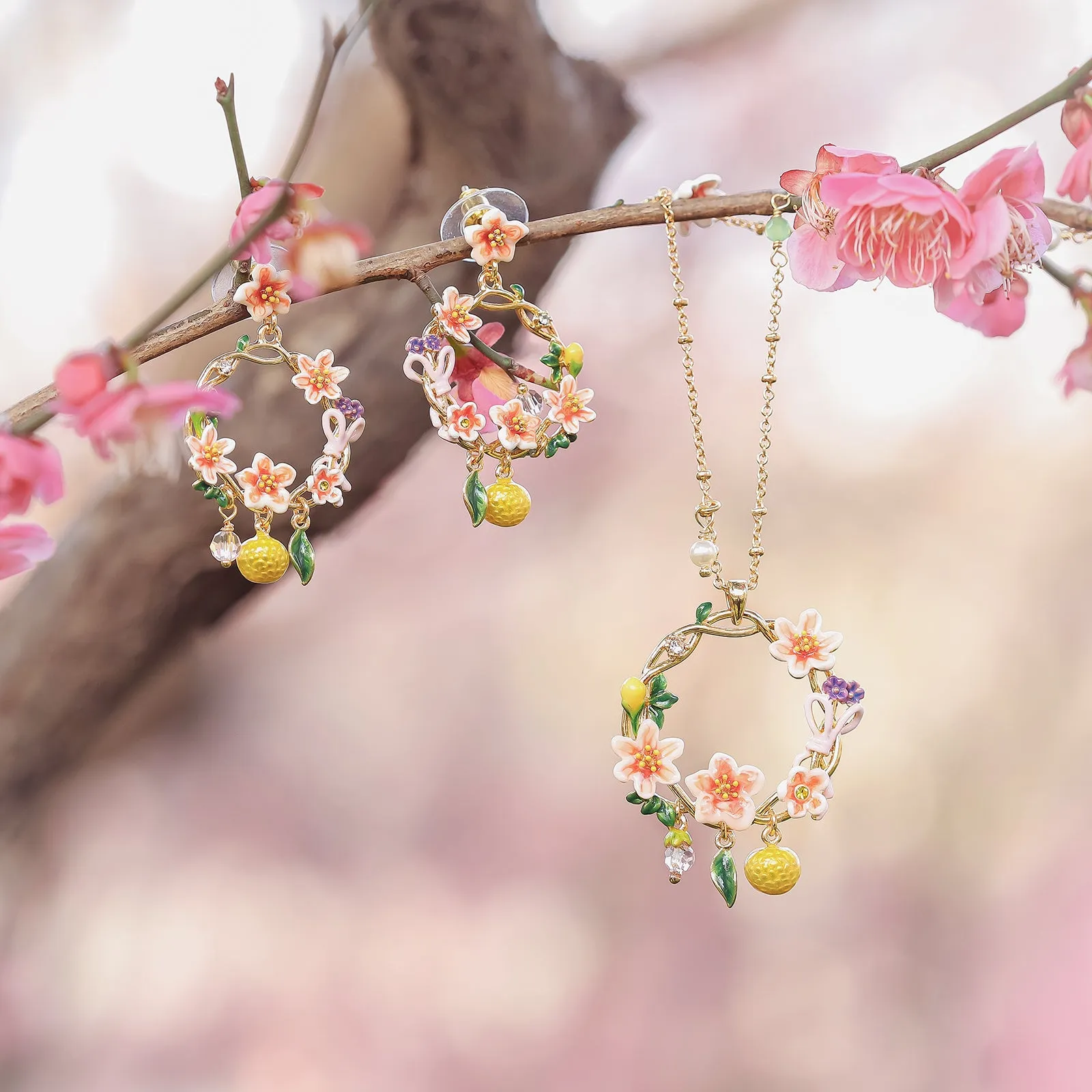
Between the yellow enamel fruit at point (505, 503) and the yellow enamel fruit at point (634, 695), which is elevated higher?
the yellow enamel fruit at point (505, 503)

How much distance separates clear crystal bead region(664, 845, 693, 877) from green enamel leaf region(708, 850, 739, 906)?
2 cm

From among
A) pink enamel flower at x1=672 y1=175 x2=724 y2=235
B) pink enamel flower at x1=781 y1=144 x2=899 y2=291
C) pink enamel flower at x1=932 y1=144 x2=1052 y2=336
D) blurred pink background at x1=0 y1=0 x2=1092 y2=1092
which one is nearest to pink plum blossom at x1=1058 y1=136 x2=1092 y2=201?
pink enamel flower at x1=932 y1=144 x2=1052 y2=336

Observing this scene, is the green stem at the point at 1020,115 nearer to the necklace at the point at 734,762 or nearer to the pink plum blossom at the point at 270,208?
the necklace at the point at 734,762

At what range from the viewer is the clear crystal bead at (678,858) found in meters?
0.68

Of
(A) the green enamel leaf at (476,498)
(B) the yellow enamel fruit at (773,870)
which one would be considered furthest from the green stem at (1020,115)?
(B) the yellow enamel fruit at (773,870)

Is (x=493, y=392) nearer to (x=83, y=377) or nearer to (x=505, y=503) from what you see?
(x=505, y=503)

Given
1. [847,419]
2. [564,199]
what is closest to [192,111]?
[564,199]

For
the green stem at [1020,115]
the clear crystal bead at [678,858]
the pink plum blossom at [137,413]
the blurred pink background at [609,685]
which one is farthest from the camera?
the blurred pink background at [609,685]

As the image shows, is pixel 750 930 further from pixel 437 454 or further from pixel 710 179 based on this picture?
pixel 710 179

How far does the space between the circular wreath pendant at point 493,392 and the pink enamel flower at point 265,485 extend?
0.39 feet

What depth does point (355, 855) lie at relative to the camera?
3.57ft

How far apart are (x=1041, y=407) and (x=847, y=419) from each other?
8.4 inches

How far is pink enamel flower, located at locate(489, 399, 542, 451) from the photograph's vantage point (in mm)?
710

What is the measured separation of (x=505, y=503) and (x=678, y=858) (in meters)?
0.28
